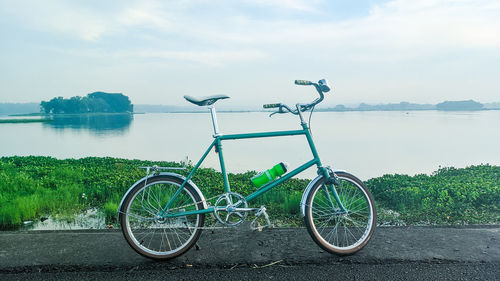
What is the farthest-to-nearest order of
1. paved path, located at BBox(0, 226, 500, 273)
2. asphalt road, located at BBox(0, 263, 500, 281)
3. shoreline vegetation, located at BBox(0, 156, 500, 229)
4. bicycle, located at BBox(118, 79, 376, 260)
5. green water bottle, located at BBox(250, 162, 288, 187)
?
shoreline vegetation, located at BBox(0, 156, 500, 229) → green water bottle, located at BBox(250, 162, 288, 187) → bicycle, located at BBox(118, 79, 376, 260) → paved path, located at BBox(0, 226, 500, 273) → asphalt road, located at BBox(0, 263, 500, 281)

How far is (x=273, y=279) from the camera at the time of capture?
9.43 feet

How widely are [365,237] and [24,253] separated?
10.5 feet

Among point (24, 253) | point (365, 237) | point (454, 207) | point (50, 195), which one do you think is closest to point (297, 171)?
point (365, 237)

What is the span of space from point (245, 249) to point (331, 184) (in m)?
1.03

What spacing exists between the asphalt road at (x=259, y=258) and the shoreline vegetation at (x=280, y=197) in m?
1.15

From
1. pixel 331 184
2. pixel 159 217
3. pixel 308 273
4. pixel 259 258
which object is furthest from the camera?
pixel 331 184

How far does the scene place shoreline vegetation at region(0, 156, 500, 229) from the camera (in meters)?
5.01

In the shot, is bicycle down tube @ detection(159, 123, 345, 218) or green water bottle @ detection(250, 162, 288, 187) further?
green water bottle @ detection(250, 162, 288, 187)

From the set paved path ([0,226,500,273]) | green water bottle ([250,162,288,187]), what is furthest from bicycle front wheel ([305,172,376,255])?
green water bottle ([250,162,288,187])

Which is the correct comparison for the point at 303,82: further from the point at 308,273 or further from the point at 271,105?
the point at 308,273

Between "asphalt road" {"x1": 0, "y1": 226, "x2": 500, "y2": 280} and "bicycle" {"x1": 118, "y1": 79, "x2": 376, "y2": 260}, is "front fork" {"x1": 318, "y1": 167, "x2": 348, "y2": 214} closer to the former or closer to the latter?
"bicycle" {"x1": 118, "y1": 79, "x2": 376, "y2": 260}

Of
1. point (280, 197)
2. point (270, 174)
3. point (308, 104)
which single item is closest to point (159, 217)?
point (270, 174)

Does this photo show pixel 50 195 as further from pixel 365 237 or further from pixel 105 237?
pixel 365 237

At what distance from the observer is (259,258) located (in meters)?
3.24
